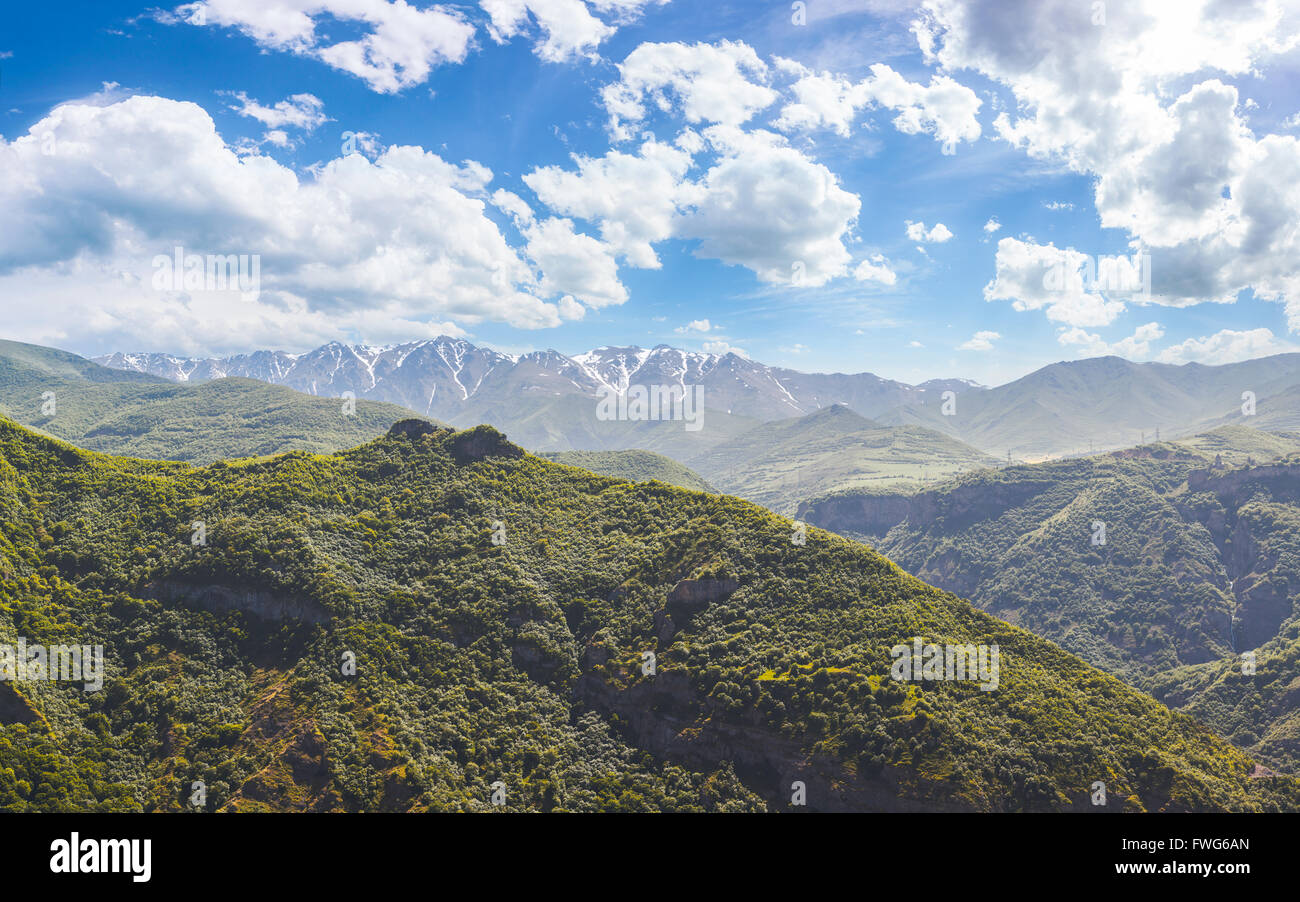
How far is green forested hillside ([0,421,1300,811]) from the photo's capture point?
78188 millimetres

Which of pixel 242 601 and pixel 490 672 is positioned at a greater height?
pixel 242 601

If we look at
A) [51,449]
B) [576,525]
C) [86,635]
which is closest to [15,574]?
[86,635]

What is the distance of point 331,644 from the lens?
306ft

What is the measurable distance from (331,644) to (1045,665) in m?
106

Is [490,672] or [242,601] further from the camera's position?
[490,672]

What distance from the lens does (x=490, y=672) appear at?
334 feet

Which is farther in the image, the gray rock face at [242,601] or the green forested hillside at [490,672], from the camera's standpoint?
the gray rock face at [242,601]

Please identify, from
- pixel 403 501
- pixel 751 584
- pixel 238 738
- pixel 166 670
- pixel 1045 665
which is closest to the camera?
pixel 238 738

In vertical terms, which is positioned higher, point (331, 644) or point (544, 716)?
point (331, 644)

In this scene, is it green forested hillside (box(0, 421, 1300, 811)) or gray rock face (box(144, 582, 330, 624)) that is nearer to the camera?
green forested hillside (box(0, 421, 1300, 811))

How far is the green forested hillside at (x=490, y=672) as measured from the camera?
78.2m

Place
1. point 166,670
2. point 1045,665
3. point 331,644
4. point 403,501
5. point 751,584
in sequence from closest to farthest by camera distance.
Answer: point 166,670 → point 331,644 → point 1045,665 → point 751,584 → point 403,501
